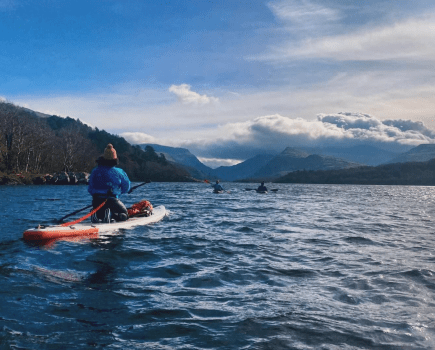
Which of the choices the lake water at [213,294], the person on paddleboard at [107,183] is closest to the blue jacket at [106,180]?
the person on paddleboard at [107,183]

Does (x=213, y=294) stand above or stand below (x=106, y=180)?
below

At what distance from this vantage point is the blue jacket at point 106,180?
12898 millimetres

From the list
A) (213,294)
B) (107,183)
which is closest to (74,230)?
(107,183)

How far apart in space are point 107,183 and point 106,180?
4.9 inches

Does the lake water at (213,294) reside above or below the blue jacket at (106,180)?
below

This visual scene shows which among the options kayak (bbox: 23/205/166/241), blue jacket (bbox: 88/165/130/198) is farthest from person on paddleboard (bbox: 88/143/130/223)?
kayak (bbox: 23/205/166/241)

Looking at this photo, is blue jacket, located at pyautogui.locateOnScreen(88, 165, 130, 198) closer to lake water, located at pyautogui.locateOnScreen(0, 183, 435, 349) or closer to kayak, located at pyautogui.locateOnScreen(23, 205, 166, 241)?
kayak, located at pyautogui.locateOnScreen(23, 205, 166, 241)

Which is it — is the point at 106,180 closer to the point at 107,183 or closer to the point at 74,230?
the point at 107,183

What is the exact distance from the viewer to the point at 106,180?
12953 millimetres

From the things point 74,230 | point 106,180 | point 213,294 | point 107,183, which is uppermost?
point 106,180

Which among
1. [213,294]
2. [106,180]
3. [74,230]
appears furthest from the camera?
[106,180]

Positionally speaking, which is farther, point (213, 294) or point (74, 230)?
point (74, 230)

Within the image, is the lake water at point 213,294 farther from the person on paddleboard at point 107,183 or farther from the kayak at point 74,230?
the person on paddleboard at point 107,183

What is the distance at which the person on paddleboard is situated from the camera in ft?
42.0
